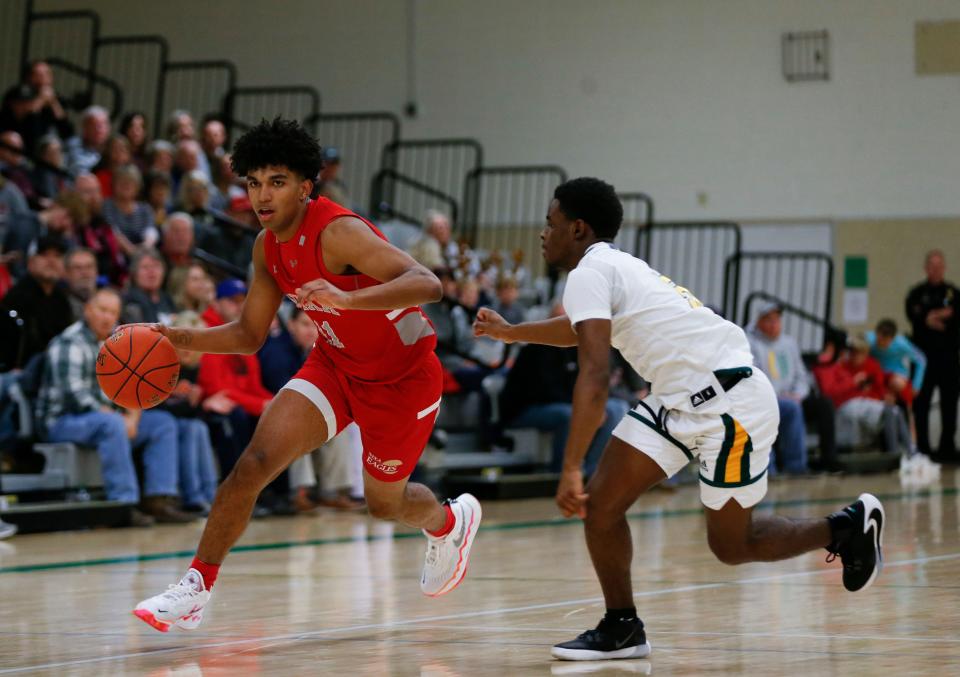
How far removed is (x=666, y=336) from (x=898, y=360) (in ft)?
41.4

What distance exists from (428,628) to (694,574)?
1868mm

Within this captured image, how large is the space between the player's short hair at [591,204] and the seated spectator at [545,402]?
7.60m

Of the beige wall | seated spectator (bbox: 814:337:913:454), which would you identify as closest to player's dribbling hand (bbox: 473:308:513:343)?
seated spectator (bbox: 814:337:913:454)

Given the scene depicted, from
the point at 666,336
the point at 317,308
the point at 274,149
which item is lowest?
the point at 666,336

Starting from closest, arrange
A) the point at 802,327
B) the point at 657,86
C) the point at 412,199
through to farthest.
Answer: the point at 802,327 < the point at 657,86 < the point at 412,199

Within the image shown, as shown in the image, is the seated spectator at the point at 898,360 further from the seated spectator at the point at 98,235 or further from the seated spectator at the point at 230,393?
the seated spectator at the point at 98,235

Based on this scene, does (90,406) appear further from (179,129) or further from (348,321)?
(179,129)

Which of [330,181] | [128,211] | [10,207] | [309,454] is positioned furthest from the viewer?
[330,181]

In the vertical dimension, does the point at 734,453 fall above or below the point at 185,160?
below

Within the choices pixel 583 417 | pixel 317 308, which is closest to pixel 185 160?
pixel 317 308

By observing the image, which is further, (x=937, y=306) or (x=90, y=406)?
(x=937, y=306)

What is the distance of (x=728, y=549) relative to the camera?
4.79 metres

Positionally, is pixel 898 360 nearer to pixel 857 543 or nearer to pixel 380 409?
pixel 857 543

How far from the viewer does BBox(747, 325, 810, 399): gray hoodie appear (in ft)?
48.5
